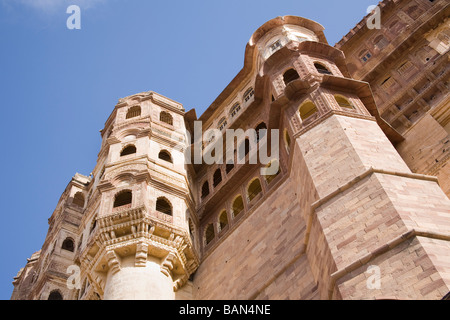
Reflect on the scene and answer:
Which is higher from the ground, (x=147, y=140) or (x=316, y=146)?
(x=147, y=140)

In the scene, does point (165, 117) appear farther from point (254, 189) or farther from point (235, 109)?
point (254, 189)

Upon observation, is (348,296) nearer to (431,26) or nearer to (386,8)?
(431,26)

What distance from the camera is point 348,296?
8.89m

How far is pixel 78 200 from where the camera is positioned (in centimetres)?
2627

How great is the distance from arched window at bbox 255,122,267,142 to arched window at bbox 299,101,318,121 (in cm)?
288

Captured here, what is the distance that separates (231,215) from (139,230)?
133 inches

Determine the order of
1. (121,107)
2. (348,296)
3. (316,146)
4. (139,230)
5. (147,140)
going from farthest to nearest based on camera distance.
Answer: (121,107), (147,140), (139,230), (316,146), (348,296)

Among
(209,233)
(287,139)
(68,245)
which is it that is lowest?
(209,233)

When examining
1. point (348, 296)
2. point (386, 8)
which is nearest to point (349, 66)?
point (386, 8)

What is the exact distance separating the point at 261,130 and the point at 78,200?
471 inches

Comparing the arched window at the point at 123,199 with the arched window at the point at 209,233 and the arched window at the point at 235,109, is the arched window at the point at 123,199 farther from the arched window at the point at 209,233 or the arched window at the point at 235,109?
the arched window at the point at 235,109

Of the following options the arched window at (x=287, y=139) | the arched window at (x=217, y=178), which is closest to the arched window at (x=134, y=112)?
the arched window at (x=217, y=178)

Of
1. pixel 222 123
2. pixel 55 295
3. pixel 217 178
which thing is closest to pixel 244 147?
pixel 217 178

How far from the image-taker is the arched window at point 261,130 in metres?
18.4
